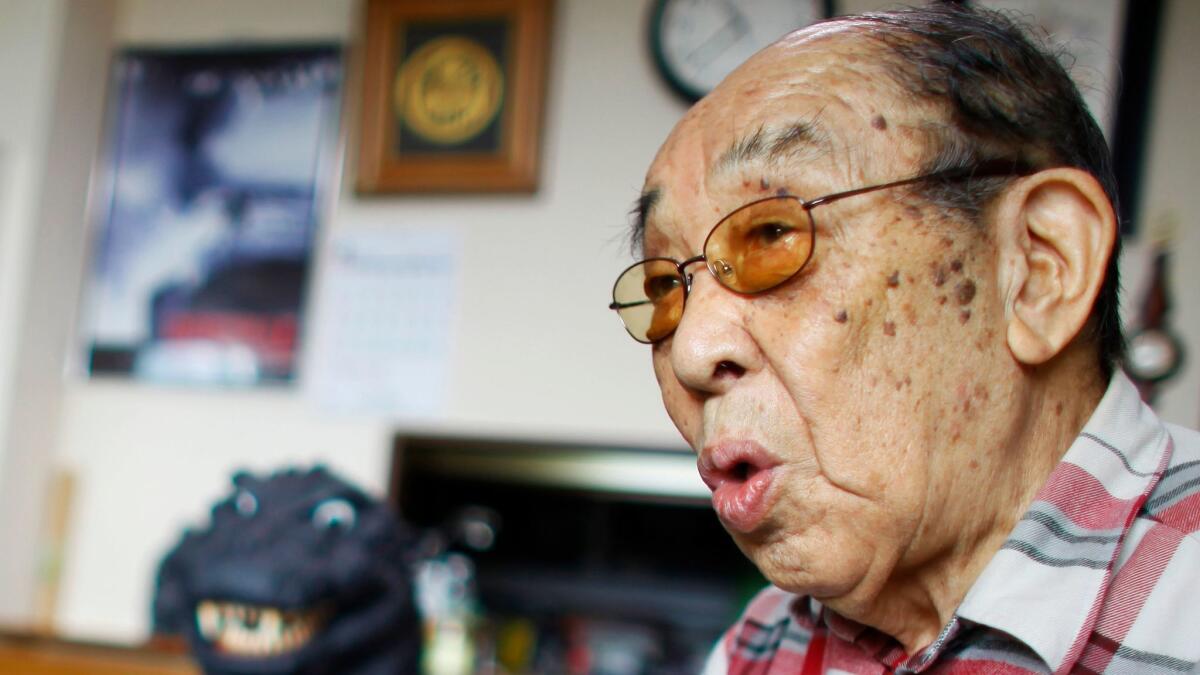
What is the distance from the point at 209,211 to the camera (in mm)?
2250

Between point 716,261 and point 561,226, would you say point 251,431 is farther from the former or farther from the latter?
point 716,261

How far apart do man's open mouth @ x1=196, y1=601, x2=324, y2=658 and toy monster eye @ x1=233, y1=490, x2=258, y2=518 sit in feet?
0.45

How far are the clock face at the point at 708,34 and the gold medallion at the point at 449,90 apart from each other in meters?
0.35

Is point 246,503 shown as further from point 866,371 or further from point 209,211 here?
point 866,371

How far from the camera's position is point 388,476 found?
2.00 meters

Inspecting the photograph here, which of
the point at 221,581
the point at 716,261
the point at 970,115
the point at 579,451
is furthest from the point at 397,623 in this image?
the point at 970,115

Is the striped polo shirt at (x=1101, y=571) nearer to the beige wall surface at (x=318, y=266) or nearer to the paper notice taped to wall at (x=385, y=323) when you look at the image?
the beige wall surface at (x=318, y=266)

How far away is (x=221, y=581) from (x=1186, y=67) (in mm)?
1678

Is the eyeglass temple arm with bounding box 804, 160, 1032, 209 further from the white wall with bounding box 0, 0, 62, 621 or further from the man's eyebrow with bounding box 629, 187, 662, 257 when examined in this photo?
the white wall with bounding box 0, 0, 62, 621

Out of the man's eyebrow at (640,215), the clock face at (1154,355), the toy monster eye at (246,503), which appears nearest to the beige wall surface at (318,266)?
the clock face at (1154,355)

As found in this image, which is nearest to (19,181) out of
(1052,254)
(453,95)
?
(453,95)

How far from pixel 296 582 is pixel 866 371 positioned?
1.01 metres

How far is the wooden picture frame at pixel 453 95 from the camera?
6.52 feet

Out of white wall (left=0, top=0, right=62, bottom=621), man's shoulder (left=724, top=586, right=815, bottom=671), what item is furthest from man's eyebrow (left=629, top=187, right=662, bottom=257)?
white wall (left=0, top=0, right=62, bottom=621)
